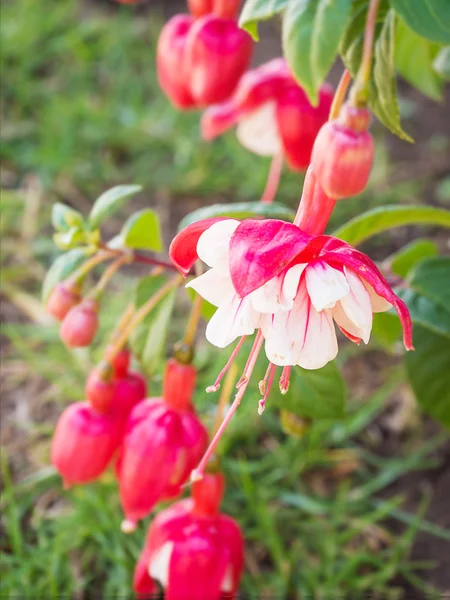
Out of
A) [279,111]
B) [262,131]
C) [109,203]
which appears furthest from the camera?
[262,131]

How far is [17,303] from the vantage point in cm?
138

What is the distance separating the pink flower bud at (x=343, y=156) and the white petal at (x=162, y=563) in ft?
1.25

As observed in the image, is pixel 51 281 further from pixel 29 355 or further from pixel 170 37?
pixel 29 355

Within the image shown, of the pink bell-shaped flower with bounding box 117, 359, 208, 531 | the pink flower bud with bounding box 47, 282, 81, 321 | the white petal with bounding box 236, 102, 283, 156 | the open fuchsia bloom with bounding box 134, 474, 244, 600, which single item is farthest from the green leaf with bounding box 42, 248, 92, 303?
the white petal with bounding box 236, 102, 283, 156

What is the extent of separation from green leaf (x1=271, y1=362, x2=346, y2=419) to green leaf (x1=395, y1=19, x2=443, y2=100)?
1.24ft

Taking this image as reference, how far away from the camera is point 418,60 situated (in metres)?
0.89

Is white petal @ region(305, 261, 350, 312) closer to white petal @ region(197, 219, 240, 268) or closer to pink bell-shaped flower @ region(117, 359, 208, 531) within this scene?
white petal @ region(197, 219, 240, 268)

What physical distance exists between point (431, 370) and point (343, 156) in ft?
1.33

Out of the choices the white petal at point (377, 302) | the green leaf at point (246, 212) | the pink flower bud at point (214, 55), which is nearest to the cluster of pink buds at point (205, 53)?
the pink flower bud at point (214, 55)

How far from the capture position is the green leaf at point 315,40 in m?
0.52

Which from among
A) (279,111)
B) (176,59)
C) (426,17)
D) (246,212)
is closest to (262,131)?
(279,111)

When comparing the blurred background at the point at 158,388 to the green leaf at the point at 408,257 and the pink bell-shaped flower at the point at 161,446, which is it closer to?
the pink bell-shaped flower at the point at 161,446

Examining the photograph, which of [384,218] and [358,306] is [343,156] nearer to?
[358,306]

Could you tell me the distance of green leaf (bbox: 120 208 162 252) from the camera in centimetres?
69
